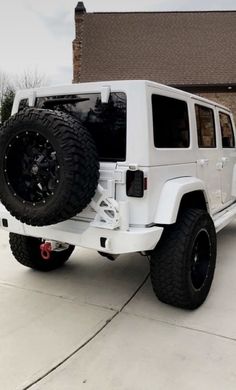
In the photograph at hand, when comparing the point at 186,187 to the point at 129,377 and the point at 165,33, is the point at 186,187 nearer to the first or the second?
the point at 129,377

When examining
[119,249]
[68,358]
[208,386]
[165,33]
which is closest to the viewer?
[208,386]

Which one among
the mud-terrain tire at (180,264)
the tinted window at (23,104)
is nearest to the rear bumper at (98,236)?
the mud-terrain tire at (180,264)

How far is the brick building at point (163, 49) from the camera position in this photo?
1648 cm

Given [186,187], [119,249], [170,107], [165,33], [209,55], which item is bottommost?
[119,249]

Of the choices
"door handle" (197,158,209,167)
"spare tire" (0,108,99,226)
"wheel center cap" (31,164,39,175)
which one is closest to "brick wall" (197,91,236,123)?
"door handle" (197,158,209,167)

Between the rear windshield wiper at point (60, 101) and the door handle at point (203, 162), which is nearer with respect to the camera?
the rear windshield wiper at point (60, 101)

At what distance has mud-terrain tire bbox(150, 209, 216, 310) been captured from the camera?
9.88 ft

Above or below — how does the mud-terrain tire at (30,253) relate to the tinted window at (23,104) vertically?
below

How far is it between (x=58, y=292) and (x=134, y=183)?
1.55 metres

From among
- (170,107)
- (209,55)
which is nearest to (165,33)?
(209,55)

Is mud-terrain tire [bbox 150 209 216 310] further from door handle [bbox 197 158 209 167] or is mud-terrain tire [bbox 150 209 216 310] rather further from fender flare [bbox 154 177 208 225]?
door handle [bbox 197 158 209 167]

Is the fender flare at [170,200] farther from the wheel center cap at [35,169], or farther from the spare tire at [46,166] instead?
the wheel center cap at [35,169]

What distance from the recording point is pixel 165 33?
1833 cm

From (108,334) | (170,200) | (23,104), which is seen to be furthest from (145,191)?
(23,104)
